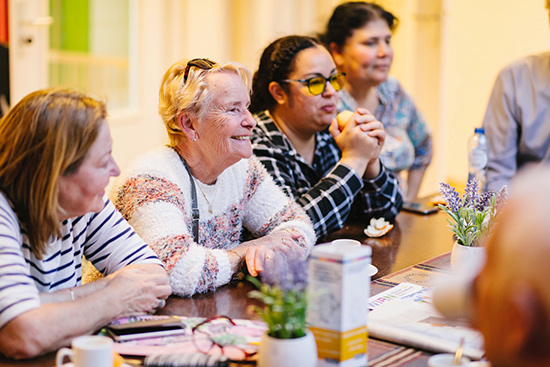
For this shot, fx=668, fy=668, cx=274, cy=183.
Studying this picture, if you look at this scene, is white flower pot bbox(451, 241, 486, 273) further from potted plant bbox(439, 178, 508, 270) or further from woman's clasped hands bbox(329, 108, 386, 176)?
woman's clasped hands bbox(329, 108, 386, 176)

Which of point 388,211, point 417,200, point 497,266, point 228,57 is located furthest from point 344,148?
point 228,57

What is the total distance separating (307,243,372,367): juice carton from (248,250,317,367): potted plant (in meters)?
0.02

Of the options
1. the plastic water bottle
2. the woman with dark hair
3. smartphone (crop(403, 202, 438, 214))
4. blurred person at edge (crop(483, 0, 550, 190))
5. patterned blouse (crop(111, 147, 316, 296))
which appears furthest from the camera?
the woman with dark hair

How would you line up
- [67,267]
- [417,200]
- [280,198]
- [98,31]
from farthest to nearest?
Answer: [98,31] < [417,200] < [280,198] < [67,267]

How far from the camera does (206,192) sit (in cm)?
179

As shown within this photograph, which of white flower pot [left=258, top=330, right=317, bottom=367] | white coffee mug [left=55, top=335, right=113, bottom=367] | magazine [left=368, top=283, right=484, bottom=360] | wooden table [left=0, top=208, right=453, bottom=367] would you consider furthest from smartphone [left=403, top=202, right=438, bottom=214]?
white coffee mug [left=55, top=335, right=113, bottom=367]

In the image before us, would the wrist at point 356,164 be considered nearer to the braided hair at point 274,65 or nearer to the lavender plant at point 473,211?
the braided hair at point 274,65

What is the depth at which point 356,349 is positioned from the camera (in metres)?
1.08

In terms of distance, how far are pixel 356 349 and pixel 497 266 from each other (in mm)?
388

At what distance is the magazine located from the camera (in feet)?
3.87

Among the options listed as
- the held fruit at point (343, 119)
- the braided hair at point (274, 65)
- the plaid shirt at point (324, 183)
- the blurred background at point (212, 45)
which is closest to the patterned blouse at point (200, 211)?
the plaid shirt at point (324, 183)

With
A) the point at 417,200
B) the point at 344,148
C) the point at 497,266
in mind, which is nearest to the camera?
the point at 497,266

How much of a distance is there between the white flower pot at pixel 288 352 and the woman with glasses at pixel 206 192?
52 cm

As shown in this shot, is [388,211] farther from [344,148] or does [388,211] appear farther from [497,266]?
[497,266]
